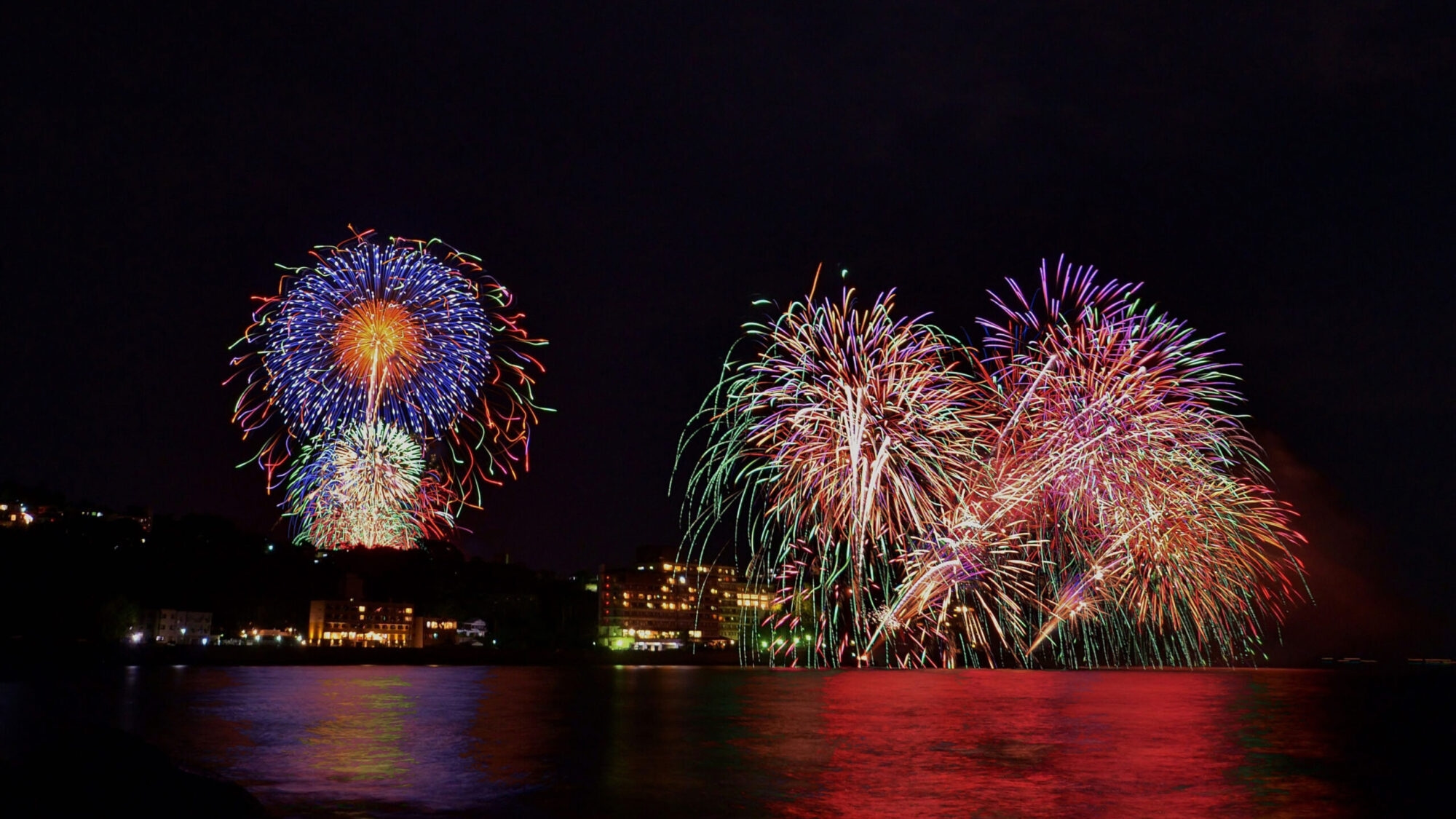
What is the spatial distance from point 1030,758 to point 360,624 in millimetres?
153516

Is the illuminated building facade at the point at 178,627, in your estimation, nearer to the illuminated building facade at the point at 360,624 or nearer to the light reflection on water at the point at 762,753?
the illuminated building facade at the point at 360,624

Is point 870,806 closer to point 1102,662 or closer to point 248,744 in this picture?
point 248,744

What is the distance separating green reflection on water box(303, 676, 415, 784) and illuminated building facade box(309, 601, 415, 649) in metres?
116

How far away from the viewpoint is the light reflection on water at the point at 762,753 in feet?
56.1

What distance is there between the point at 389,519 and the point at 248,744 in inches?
2759

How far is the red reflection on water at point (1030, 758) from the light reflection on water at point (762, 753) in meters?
0.08

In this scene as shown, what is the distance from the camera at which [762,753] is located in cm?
2455

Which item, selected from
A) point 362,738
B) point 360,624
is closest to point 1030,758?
point 362,738

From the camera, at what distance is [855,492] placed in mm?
48500

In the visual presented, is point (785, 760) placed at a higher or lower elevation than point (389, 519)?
lower

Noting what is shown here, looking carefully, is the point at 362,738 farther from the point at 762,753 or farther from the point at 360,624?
the point at 360,624

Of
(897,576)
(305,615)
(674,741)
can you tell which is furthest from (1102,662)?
(674,741)

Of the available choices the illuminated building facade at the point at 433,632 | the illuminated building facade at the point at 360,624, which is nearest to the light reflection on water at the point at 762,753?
the illuminated building facade at the point at 360,624

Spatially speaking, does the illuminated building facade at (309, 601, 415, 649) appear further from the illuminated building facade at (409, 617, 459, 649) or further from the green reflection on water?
the green reflection on water
